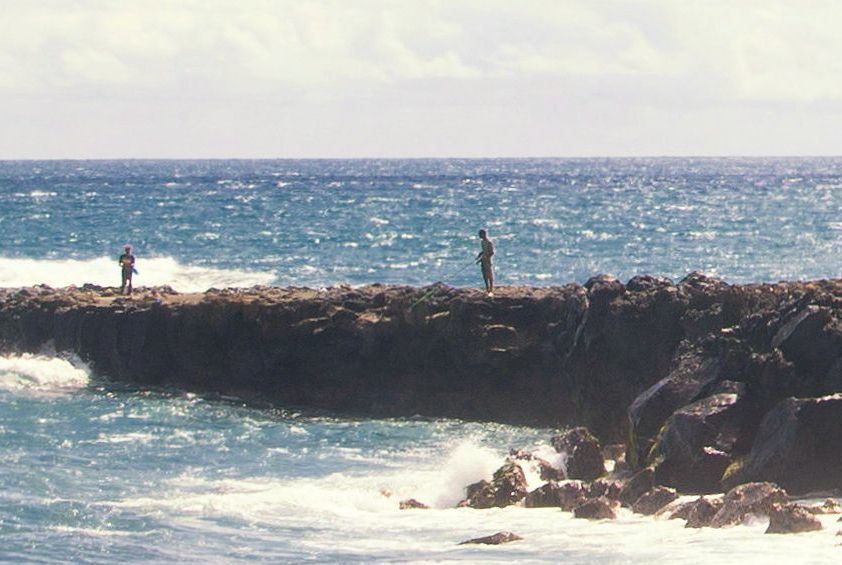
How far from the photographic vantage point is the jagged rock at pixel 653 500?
59.1 feet

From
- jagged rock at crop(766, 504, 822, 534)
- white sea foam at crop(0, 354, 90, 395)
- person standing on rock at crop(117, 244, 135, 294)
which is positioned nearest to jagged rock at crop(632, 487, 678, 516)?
jagged rock at crop(766, 504, 822, 534)

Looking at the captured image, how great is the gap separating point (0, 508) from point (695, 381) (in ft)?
30.3

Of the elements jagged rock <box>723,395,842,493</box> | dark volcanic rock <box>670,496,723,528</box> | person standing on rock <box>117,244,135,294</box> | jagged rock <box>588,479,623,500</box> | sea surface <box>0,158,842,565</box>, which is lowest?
sea surface <box>0,158,842,565</box>

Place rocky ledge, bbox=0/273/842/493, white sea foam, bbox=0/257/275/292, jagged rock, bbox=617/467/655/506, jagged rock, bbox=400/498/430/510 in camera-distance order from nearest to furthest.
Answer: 1. jagged rock, bbox=617/467/655/506
2. rocky ledge, bbox=0/273/842/493
3. jagged rock, bbox=400/498/430/510
4. white sea foam, bbox=0/257/275/292

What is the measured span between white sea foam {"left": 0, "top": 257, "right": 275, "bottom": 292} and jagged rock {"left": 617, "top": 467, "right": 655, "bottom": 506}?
1088 inches

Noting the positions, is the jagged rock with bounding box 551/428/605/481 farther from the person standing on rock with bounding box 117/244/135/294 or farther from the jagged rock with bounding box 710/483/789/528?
the person standing on rock with bounding box 117/244/135/294

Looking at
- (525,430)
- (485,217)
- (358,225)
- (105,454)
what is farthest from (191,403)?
(485,217)

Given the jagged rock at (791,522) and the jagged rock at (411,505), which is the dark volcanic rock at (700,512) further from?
the jagged rock at (411,505)

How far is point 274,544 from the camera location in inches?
698

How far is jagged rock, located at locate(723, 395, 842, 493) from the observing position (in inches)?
720

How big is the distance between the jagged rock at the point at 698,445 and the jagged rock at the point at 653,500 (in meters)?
0.83

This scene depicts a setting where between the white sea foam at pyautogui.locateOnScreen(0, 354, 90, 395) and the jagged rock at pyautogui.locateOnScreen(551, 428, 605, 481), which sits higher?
the jagged rock at pyautogui.locateOnScreen(551, 428, 605, 481)

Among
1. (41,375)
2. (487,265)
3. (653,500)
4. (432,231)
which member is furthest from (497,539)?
(432,231)

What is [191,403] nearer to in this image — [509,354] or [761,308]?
[509,354]
